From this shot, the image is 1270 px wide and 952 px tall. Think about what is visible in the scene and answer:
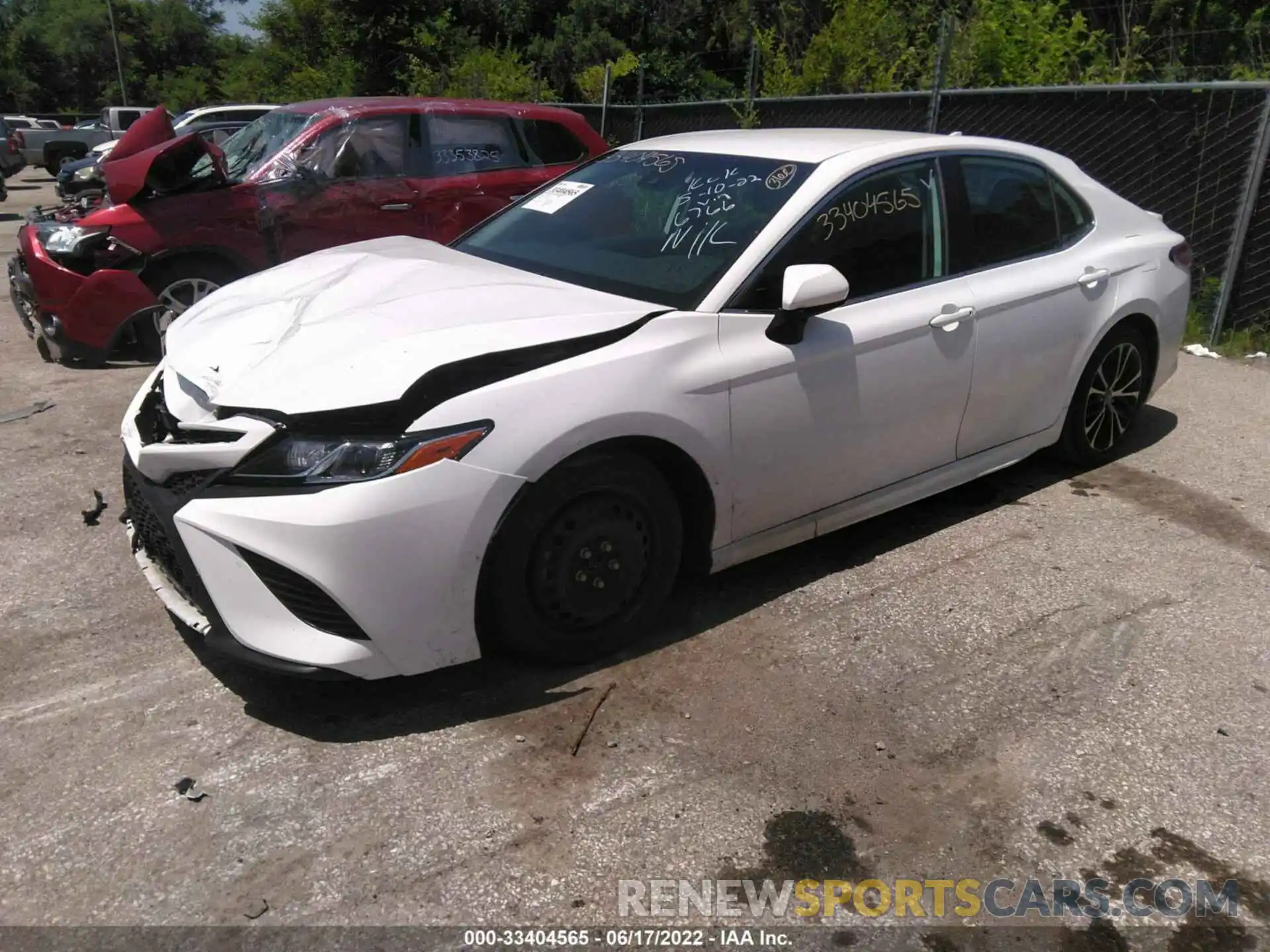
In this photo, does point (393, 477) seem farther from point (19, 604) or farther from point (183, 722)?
point (19, 604)

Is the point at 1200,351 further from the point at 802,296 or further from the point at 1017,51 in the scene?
the point at 802,296

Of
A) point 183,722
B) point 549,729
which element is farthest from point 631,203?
point 183,722

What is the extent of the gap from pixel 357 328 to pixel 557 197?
151 centimetres

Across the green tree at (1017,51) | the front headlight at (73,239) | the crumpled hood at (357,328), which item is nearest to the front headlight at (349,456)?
the crumpled hood at (357,328)

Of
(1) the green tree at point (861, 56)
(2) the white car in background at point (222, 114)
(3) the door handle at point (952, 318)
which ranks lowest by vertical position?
(2) the white car in background at point (222, 114)

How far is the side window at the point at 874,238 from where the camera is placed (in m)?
3.59

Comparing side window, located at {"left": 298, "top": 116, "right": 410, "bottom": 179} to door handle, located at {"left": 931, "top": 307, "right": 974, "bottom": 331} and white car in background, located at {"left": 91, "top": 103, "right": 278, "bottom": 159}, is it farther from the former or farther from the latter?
white car in background, located at {"left": 91, "top": 103, "right": 278, "bottom": 159}

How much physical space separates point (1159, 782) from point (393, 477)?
2275 millimetres

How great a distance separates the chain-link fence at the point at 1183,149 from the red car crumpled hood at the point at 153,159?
586 centimetres

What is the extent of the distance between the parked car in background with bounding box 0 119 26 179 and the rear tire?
41.7 ft

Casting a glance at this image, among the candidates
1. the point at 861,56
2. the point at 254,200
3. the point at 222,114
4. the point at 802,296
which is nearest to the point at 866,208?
the point at 802,296

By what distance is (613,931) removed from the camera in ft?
7.75

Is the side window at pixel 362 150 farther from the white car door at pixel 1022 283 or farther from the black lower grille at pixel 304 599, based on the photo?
the black lower grille at pixel 304 599

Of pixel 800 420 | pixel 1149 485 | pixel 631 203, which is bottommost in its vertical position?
pixel 1149 485
